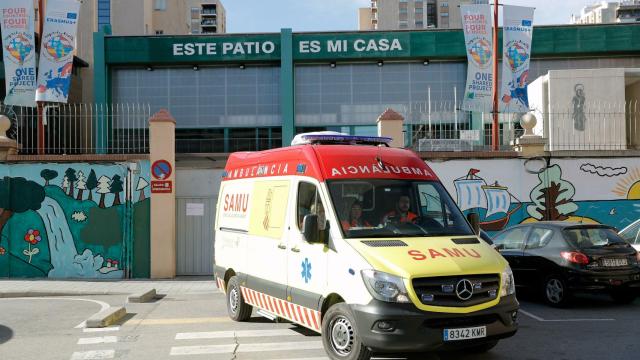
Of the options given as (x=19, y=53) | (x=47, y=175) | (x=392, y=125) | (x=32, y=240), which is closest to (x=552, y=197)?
(x=392, y=125)

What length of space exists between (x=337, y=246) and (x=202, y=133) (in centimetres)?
2412

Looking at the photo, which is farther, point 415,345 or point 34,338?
point 34,338

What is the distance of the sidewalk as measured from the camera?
528 inches

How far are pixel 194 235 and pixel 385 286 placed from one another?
415 inches

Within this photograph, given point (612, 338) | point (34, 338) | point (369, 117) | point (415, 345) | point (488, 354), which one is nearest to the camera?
point (415, 345)

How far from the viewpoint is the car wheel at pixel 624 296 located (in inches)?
427

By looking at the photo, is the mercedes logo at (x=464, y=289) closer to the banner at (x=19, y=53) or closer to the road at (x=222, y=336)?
the road at (x=222, y=336)

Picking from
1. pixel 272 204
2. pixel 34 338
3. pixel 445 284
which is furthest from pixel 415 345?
pixel 34 338

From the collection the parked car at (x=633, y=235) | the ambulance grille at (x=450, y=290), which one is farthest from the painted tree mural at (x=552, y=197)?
the ambulance grille at (x=450, y=290)

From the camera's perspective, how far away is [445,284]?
20.7 feet

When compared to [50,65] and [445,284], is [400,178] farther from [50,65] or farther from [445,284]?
[50,65]

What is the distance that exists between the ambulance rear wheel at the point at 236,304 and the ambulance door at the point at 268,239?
0.51m

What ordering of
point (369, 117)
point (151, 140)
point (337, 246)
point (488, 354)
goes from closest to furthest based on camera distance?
point (337, 246) < point (488, 354) < point (151, 140) < point (369, 117)

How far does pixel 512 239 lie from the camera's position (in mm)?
12031
